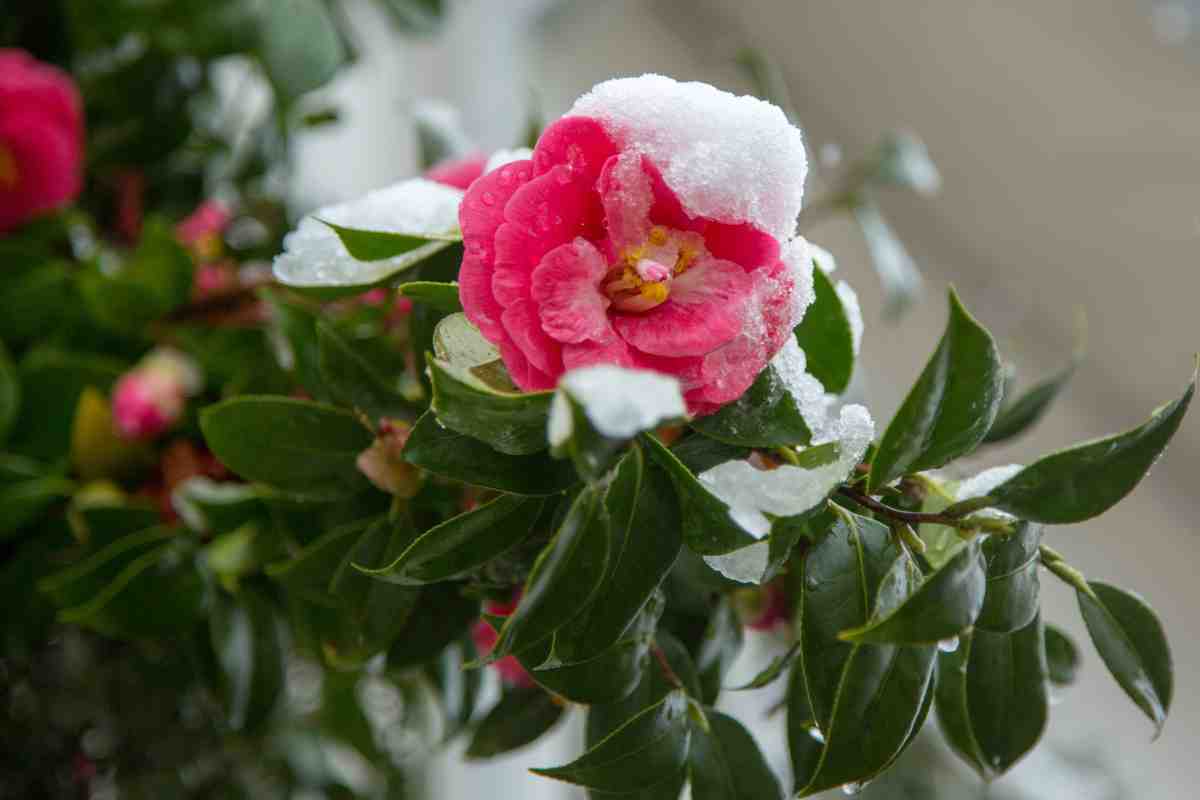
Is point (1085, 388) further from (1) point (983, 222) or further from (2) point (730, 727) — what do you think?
(2) point (730, 727)

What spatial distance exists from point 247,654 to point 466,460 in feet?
1.06

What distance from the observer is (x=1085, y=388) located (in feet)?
2.94

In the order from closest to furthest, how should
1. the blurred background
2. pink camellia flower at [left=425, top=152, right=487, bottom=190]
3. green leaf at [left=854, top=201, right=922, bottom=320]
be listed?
pink camellia flower at [left=425, top=152, right=487, bottom=190] → green leaf at [left=854, top=201, right=922, bottom=320] → the blurred background

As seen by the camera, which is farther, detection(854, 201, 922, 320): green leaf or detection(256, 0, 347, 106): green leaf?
detection(854, 201, 922, 320): green leaf

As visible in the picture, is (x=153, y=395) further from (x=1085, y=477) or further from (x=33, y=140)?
(x=1085, y=477)

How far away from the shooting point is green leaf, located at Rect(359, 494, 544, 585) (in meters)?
0.31

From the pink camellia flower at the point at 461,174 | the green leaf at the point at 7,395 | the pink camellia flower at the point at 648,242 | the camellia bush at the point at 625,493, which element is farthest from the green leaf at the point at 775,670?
the green leaf at the point at 7,395

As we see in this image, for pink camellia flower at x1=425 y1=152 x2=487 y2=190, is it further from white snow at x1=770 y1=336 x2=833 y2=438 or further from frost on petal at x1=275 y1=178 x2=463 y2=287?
white snow at x1=770 y1=336 x2=833 y2=438

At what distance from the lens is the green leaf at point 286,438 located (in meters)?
0.43

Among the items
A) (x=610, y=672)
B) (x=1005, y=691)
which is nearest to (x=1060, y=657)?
(x=1005, y=691)

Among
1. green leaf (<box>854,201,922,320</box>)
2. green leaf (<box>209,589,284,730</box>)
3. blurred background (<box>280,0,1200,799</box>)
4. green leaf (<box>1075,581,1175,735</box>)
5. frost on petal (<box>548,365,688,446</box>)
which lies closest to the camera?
frost on petal (<box>548,365,688,446</box>)

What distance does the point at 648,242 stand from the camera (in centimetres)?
30

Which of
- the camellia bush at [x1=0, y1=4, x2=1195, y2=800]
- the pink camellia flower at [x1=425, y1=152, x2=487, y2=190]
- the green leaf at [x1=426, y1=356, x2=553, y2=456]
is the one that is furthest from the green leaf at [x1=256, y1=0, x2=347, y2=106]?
the green leaf at [x1=426, y1=356, x2=553, y2=456]

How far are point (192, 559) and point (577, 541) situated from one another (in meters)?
0.35
